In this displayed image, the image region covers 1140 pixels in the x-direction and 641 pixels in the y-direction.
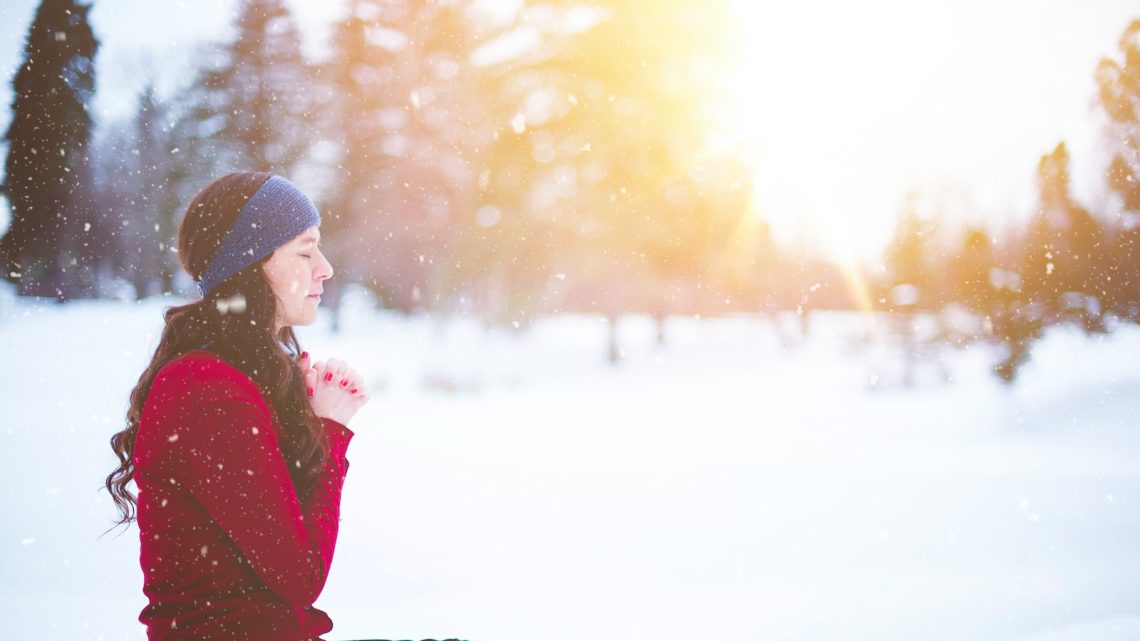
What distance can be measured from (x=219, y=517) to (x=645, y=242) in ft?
29.1

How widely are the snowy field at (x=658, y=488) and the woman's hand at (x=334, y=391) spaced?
0.43 meters

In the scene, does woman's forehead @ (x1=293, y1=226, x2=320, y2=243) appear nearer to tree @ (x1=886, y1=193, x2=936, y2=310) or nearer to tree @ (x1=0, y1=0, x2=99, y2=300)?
tree @ (x1=0, y1=0, x2=99, y2=300)

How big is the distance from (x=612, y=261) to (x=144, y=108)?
236 inches

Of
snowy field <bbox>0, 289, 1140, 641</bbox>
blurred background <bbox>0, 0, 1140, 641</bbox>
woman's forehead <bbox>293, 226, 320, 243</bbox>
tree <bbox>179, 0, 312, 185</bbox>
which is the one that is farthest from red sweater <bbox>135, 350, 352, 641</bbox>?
tree <bbox>179, 0, 312, 185</bbox>

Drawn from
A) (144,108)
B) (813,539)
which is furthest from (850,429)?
(144,108)

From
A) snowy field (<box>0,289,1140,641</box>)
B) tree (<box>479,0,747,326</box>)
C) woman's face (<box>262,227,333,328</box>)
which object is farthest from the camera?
tree (<box>479,0,747,326</box>)

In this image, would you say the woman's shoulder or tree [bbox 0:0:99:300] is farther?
tree [bbox 0:0:99:300]

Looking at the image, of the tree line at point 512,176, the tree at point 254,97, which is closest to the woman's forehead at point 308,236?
the tree at point 254,97

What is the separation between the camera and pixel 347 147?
365 inches

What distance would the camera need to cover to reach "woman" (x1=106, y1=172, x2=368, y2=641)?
111cm

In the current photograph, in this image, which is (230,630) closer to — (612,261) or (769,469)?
(769,469)

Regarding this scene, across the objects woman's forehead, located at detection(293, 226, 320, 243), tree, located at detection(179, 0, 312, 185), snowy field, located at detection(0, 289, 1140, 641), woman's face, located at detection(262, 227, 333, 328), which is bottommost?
snowy field, located at detection(0, 289, 1140, 641)

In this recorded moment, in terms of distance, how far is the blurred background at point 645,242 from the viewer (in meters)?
6.49

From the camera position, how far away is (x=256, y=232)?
134cm
